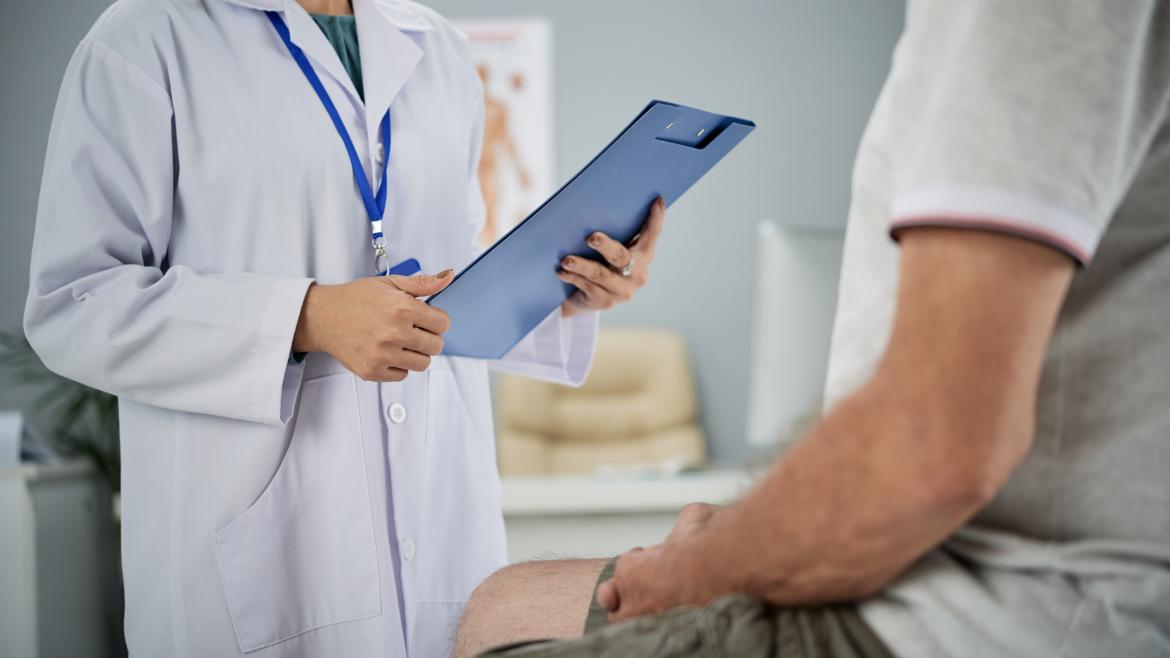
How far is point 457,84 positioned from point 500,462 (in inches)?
102

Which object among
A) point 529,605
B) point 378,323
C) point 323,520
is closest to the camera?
point 529,605

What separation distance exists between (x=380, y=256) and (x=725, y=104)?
3.58 m

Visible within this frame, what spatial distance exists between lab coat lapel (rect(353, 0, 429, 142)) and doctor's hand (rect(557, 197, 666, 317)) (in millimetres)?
343

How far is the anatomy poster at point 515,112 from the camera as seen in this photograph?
451 centimetres

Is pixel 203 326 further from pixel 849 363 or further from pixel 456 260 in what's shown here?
pixel 849 363

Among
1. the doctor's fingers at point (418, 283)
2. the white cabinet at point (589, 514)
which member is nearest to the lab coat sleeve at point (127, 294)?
the doctor's fingers at point (418, 283)

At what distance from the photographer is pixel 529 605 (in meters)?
0.83

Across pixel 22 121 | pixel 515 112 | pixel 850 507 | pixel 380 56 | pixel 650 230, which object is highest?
pixel 515 112

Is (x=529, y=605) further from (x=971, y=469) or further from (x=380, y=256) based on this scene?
(x=380, y=256)

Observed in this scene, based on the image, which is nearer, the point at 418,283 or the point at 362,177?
the point at 418,283

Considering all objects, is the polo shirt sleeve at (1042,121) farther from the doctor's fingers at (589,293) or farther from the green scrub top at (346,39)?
the green scrub top at (346,39)

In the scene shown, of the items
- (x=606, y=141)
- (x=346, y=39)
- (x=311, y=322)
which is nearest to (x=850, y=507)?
(x=311, y=322)

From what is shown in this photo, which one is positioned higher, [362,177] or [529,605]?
[362,177]

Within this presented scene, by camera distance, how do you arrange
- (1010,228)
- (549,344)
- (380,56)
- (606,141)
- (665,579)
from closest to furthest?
(1010,228), (665,579), (380,56), (549,344), (606,141)
